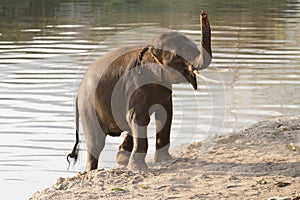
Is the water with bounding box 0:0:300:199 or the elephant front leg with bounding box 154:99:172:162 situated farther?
the water with bounding box 0:0:300:199

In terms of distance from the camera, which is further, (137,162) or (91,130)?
(91,130)

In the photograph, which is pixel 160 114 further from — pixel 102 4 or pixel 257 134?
pixel 102 4

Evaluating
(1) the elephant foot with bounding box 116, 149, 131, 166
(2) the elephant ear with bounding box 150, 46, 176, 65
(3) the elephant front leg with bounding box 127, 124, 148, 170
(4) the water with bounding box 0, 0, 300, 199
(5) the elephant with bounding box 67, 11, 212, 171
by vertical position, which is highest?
(2) the elephant ear with bounding box 150, 46, 176, 65

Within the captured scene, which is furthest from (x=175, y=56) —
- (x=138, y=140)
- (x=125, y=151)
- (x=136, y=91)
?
(x=125, y=151)

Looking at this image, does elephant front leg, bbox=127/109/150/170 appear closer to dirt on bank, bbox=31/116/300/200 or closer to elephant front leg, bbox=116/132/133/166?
dirt on bank, bbox=31/116/300/200

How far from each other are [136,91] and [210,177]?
1.04 m

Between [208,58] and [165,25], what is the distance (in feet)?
63.2

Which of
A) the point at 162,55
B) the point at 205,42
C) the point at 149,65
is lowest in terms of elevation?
the point at 149,65

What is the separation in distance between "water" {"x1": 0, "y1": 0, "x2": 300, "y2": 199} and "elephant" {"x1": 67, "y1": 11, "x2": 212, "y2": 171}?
0.80 m

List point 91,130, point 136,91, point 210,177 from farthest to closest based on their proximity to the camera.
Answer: point 91,130 → point 136,91 → point 210,177

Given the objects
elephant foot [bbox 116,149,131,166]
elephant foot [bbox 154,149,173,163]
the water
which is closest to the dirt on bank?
elephant foot [bbox 154,149,173,163]

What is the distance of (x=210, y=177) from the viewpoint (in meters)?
7.58

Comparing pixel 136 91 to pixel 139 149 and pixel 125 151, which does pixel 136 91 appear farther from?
pixel 125 151

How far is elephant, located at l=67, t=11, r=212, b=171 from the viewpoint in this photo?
780 centimetres
